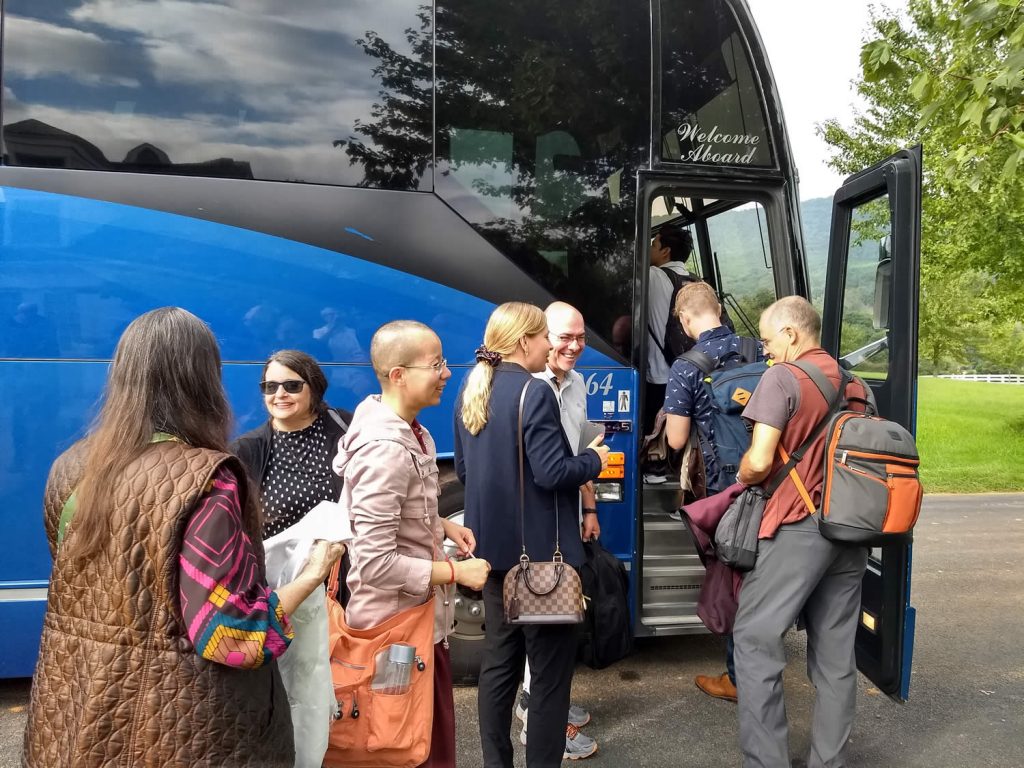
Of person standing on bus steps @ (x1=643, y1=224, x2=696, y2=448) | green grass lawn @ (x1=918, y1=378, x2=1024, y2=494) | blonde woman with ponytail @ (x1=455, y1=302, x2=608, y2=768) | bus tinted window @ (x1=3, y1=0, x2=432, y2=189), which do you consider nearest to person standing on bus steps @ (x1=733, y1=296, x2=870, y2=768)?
blonde woman with ponytail @ (x1=455, y1=302, x2=608, y2=768)

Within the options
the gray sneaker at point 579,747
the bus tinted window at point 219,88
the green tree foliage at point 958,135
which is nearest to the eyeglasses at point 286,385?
the bus tinted window at point 219,88

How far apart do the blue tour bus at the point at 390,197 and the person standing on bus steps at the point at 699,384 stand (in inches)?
13.1

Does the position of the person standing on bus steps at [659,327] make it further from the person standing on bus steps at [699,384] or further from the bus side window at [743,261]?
the person standing on bus steps at [699,384]

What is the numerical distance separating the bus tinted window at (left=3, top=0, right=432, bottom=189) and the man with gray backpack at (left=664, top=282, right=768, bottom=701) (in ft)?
5.05

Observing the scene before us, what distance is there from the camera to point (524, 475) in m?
2.76

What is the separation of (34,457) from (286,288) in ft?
4.61

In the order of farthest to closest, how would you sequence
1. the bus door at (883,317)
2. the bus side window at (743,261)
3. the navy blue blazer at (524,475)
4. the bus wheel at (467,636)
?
the bus side window at (743,261) → the bus wheel at (467,636) → the bus door at (883,317) → the navy blue blazer at (524,475)

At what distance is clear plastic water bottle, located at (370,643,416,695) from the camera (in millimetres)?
2201

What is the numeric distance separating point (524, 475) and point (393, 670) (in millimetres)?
828

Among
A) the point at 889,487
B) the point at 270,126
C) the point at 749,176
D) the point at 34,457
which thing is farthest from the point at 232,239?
the point at 889,487

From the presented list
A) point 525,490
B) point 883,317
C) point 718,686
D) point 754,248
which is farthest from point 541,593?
point 754,248

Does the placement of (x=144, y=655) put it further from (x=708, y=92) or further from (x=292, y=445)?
(x=708, y=92)

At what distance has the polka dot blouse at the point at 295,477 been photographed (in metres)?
3.08

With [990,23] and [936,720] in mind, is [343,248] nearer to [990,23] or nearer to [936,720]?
[990,23]
